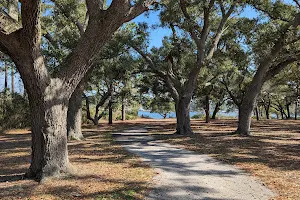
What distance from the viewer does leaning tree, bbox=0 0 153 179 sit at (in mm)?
5535

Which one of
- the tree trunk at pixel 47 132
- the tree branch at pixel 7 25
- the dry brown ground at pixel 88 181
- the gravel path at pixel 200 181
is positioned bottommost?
the gravel path at pixel 200 181

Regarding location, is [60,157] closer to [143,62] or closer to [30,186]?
[30,186]

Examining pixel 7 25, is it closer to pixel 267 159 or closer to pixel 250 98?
pixel 267 159

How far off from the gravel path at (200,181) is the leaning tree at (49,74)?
7.57ft

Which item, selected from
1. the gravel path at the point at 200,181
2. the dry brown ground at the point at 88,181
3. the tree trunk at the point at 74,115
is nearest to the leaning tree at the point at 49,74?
the dry brown ground at the point at 88,181

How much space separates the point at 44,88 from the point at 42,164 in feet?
5.28

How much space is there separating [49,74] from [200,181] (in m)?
3.93

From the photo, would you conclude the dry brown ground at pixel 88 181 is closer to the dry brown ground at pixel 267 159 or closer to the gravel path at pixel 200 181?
the gravel path at pixel 200 181

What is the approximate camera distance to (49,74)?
19.6 ft

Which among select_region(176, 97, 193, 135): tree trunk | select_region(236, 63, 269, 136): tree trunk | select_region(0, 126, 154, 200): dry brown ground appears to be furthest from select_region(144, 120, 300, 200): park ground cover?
select_region(176, 97, 193, 135): tree trunk

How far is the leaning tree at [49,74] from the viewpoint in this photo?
554 cm

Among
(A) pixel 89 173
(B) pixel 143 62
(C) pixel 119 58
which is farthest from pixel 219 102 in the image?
(A) pixel 89 173

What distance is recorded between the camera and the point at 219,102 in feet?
105

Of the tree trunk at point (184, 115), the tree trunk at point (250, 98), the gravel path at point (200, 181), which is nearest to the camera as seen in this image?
the gravel path at point (200, 181)
